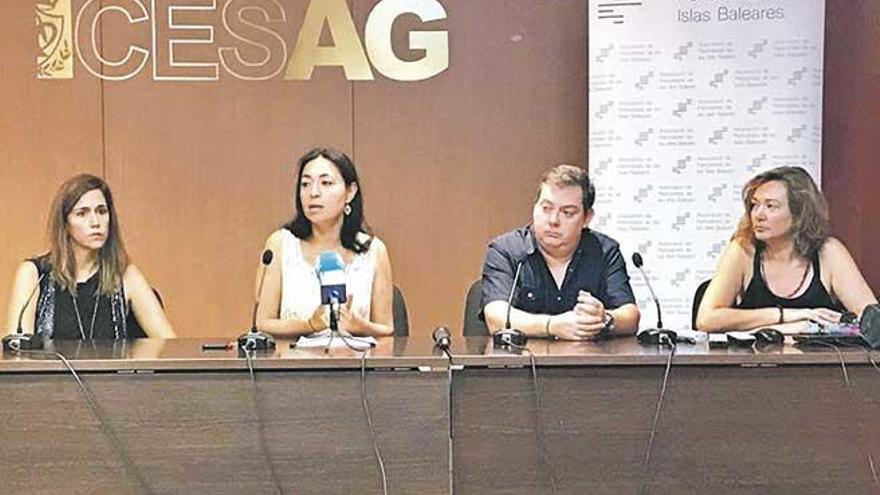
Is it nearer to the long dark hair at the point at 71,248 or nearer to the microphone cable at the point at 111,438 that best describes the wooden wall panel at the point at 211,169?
the long dark hair at the point at 71,248

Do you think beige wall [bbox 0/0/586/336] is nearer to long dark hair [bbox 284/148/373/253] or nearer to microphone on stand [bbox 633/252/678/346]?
long dark hair [bbox 284/148/373/253]

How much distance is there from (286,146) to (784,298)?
2.32 meters

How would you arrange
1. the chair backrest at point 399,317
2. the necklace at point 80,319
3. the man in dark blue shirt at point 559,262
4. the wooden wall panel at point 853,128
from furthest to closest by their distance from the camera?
the wooden wall panel at point 853,128 < the chair backrest at point 399,317 < the man in dark blue shirt at point 559,262 < the necklace at point 80,319

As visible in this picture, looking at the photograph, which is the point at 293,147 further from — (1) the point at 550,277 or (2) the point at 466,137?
(1) the point at 550,277

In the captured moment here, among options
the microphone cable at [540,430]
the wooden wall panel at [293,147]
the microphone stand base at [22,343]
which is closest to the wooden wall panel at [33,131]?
the wooden wall panel at [293,147]

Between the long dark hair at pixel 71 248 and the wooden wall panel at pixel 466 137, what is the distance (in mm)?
1574

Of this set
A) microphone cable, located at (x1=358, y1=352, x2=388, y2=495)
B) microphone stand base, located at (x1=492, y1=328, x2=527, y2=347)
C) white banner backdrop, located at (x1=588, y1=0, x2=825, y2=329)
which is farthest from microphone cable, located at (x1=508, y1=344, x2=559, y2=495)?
white banner backdrop, located at (x1=588, y1=0, x2=825, y2=329)

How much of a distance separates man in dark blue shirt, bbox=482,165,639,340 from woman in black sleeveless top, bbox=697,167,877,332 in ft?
1.08

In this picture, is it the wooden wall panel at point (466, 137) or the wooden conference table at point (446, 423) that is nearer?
the wooden conference table at point (446, 423)

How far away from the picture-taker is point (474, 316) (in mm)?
3236

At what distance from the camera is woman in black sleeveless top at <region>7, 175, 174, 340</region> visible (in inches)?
120

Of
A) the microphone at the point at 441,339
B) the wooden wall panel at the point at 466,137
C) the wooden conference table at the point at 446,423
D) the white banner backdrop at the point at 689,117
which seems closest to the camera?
the wooden conference table at the point at 446,423

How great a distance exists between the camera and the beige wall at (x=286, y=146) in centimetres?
442

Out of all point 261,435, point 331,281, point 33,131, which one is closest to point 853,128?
point 331,281
